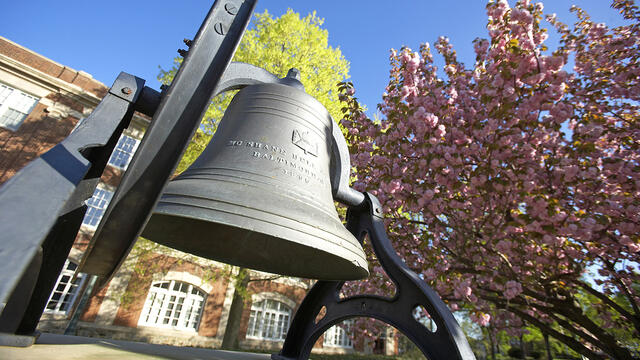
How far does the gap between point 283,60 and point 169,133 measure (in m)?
8.66

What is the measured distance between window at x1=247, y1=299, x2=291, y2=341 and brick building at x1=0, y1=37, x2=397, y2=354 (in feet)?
0.15

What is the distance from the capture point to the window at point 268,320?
1420 cm

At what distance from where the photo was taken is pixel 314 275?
224cm

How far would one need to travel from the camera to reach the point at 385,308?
2107 mm

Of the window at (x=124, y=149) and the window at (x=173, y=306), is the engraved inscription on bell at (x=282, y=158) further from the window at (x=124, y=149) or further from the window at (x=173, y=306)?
the window at (x=124, y=149)

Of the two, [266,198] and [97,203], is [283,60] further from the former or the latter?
[97,203]

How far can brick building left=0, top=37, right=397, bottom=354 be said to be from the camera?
1074cm

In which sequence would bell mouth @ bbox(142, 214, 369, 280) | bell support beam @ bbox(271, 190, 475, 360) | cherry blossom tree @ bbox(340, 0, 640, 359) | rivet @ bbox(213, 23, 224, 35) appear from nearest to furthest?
rivet @ bbox(213, 23, 224, 35) < bell support beam @ bbox(271, 190, 475, 360) < bell mouth @ bbox(142, 214, 369, 280) < cherry blossom tree @ bbox(340, 0, 640, 359)

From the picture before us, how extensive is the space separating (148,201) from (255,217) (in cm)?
44

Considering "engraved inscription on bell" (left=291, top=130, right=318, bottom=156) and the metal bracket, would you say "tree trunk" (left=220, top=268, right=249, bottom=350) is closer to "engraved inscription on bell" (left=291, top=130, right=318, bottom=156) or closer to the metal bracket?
the metal bracket

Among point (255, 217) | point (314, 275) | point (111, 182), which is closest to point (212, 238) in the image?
point (314, 275)

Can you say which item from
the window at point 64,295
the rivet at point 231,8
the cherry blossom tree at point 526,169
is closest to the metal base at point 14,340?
the rivet at point 231,8

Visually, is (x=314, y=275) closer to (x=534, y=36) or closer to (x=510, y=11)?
(x=510, y=11)

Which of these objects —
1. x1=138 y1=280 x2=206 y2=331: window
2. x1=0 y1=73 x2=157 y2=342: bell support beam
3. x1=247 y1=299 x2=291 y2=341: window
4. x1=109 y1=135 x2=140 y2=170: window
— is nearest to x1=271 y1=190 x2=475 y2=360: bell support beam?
x1=0 y1=73 x2=157 y2=342: bell support beam
